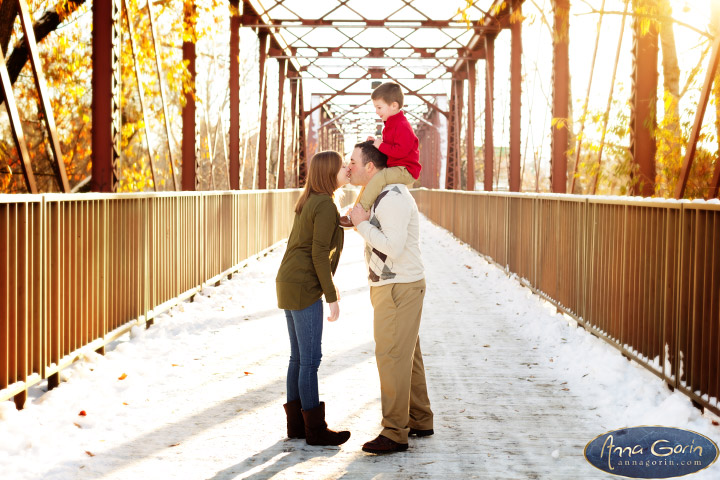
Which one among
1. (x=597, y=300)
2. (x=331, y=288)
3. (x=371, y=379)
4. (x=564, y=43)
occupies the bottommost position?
(x=371, y=379)

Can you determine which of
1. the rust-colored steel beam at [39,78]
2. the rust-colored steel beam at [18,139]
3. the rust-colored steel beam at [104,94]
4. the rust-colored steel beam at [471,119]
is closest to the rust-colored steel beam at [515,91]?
the rust-colored steel beam at [471,119]

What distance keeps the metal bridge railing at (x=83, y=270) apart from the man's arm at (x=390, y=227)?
1.98 m

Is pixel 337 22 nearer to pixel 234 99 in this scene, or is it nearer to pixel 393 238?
pixel 234 99

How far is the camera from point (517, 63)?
731 inches

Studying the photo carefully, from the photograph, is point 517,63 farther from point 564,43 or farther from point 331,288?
point 331,288

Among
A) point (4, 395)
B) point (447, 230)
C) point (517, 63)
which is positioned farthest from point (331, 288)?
point (447, 230)

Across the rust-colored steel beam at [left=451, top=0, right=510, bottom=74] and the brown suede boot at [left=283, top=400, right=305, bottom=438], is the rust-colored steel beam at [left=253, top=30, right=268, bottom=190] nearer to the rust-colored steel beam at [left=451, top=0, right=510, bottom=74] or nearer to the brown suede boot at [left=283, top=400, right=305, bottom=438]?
the rust-colored steel beam at [left=451, top=0, right=510, bottom=74]

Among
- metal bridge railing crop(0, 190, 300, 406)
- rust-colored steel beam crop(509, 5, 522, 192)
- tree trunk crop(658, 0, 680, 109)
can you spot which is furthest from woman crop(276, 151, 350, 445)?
rust-colored steel beam crop(509, 5, 522, 192)

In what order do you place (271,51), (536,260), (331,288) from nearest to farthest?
(331,288) → (536,260) → (271,51)

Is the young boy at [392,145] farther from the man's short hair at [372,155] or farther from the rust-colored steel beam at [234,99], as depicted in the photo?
the rust-colored steel beam at [234,99]

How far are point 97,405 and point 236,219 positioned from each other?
7796 millimetres

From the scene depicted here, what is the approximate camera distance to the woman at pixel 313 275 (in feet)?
13.0

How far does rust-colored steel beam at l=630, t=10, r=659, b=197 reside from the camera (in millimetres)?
8227

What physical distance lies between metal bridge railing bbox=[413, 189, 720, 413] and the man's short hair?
176cm
